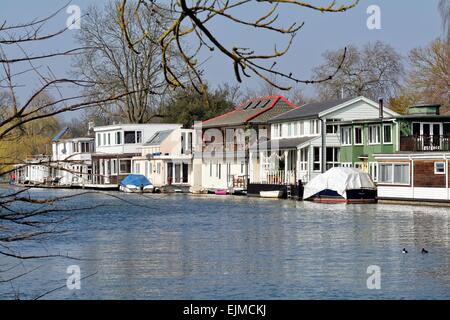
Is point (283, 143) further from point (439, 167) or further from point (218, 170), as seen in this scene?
point (439, 167)

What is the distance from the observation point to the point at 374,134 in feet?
197

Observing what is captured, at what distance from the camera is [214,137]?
80438 millimetres

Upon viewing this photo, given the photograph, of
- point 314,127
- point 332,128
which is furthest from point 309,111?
point 332,128

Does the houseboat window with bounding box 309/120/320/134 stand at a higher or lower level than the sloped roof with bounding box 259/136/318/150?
higher

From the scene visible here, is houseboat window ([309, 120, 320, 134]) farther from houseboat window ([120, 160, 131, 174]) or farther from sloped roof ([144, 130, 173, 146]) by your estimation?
houseboat window ([120, 160, 131, 174])

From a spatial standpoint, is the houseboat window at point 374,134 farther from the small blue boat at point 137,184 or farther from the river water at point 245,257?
the small blue boat at point 137,184

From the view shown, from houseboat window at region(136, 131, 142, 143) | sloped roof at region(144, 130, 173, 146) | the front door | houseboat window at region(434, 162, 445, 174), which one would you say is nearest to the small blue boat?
the front door

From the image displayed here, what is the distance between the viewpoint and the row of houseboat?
5300cm

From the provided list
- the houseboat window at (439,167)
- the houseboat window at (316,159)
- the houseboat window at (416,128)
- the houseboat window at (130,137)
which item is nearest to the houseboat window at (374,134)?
the houseboat window at (416,128)

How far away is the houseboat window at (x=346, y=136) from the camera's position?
205 ft

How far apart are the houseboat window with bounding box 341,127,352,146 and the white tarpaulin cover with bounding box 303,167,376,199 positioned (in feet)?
19.9
